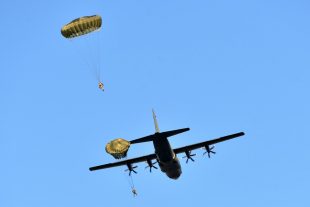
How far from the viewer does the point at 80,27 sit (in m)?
52.0

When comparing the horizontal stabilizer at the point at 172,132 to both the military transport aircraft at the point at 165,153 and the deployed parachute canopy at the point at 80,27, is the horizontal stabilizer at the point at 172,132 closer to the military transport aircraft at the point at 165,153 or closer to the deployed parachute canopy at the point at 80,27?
the military transport aircraft at the point at 165,153

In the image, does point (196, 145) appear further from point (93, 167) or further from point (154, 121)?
point (93, 167)

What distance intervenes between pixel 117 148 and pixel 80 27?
42.0 ft

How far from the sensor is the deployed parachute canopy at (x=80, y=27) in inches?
2045

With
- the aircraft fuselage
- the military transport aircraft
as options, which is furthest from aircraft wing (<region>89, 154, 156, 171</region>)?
the aircraft fuselage

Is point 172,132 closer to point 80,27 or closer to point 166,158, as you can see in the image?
point 166,158

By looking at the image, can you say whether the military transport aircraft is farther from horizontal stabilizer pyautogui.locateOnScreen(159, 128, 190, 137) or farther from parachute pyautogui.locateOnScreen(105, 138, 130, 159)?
parachute pyautogui.locateOnScreen(105, 138, 130, 159)

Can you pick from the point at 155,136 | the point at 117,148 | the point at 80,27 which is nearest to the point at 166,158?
the point at 155,136

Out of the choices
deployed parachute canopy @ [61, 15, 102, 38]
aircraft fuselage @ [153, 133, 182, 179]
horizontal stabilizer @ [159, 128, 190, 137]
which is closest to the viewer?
deployed parachute canopy @ [61, 15, 102, 38]

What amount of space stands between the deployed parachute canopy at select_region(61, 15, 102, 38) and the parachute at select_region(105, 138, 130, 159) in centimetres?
1159

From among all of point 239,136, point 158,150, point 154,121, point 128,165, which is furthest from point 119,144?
point 239,136

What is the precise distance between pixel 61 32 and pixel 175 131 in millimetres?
15851

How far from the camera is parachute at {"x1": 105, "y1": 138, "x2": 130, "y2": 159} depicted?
169 ft

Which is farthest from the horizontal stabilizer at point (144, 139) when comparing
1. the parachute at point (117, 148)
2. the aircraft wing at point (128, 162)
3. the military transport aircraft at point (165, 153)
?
the aircraft wing at point (128, 162)
